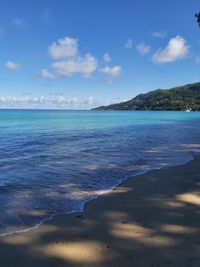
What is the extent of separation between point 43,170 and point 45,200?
512cm

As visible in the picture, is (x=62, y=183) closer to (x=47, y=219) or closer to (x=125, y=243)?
(x=47, y=219)

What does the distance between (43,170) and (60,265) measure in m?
9.61

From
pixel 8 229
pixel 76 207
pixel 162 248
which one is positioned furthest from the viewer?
pixel 76 207

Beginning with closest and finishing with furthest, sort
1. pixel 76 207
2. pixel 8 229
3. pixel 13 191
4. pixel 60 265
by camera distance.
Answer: pixel 60 265 → pixel 8 229 → pixel 76 207 → pixel 13 191

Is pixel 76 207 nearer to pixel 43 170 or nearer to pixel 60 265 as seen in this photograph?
pixel 60 265

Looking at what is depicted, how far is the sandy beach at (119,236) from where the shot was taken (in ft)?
19.7

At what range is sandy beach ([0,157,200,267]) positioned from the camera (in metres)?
6.00

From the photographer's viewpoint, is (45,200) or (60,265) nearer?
(60,265)

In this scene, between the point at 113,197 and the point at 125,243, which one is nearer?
the point at 125,243

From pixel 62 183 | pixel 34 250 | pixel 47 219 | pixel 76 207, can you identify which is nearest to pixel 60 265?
pixel 34 250

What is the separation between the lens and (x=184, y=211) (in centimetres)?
863

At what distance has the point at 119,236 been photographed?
708 centimetres

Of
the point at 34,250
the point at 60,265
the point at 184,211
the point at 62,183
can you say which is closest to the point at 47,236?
the point at 34,250

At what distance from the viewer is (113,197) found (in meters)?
10.5
